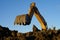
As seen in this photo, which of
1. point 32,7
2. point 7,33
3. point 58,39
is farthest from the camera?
point 32,7

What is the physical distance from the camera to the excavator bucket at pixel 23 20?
28812 mm

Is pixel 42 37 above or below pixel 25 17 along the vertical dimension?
Answer: below

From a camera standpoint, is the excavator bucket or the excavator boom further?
the excavator boom

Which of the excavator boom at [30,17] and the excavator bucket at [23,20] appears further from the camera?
the excavator boom at [30,17]

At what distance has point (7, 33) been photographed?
90.8ft

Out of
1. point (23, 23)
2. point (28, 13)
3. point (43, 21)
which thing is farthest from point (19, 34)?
point (43, 21)

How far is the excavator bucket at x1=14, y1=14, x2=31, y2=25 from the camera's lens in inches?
1134

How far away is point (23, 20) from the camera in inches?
1133

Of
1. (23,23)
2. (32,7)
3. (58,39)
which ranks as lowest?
(58,39)

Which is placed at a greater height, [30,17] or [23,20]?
[30,17]

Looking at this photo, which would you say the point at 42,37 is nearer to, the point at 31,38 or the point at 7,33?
the point at 31,38

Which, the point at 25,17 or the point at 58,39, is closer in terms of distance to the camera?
the point at 58,39

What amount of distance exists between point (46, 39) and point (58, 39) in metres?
1.04

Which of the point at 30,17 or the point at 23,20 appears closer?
the point at 23,20
